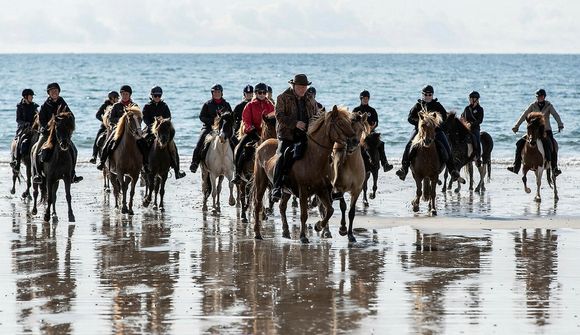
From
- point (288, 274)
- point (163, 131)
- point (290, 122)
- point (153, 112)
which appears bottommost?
point (288, 274)

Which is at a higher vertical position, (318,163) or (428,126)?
(428,126)

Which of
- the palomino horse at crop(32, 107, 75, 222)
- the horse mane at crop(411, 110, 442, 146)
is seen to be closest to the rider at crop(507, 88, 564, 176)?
the horse mane at crop(411, 110, 442, 146)

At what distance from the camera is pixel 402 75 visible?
11981cm

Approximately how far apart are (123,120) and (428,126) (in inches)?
202

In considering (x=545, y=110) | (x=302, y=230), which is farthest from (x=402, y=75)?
(x=302, y=230)

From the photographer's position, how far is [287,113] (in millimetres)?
16547

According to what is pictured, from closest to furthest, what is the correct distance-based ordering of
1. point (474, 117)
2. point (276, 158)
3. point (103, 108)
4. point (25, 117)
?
point (276, 158) → point (25, 117) → point (103, 108) → point (474, 117)

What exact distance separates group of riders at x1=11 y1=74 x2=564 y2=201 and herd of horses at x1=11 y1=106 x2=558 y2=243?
13cm

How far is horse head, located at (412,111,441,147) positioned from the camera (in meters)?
20.6

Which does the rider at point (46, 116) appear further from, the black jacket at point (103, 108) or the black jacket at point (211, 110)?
the black jacket at point (103, 108)

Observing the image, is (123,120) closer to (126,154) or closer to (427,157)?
(126,154)

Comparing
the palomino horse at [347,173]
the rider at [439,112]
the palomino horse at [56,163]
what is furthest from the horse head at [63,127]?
the rider at [439,112]

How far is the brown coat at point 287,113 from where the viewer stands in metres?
16.5

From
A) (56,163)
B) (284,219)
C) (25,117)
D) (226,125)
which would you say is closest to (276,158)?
(284,219)
